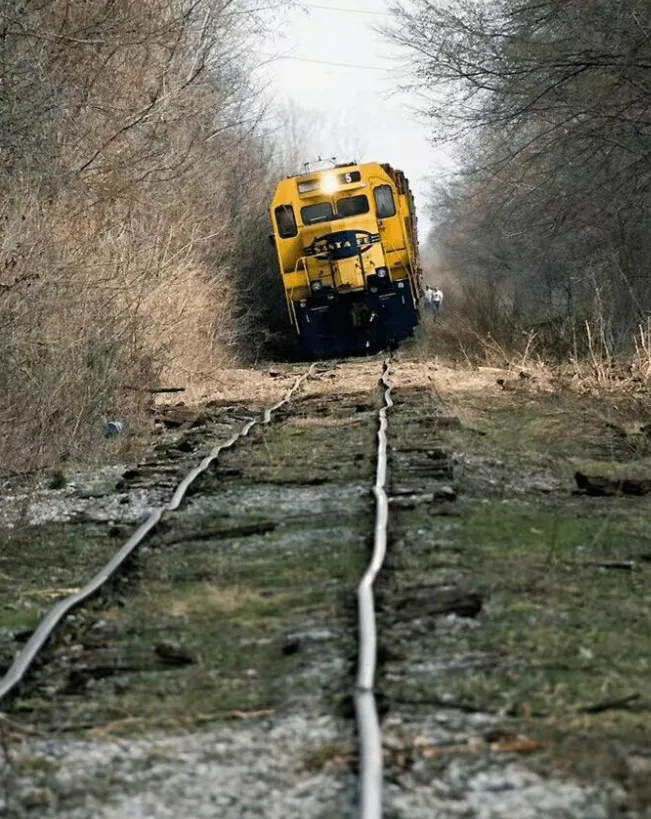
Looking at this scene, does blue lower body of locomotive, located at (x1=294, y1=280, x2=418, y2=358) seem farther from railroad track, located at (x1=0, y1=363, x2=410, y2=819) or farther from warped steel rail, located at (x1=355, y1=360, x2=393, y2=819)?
warped steel rail, located at (x1=355, y1=360, x2=393, y2=819)

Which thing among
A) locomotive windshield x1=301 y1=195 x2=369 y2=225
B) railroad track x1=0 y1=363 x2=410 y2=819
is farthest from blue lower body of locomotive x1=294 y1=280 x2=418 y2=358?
railroad track x1=0 y1=363 x2=410 y2=819

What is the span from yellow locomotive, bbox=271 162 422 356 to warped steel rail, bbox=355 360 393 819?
18847mm

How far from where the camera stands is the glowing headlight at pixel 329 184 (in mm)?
26891

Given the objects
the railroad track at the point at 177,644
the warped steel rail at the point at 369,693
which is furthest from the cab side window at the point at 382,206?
the warped steel rail at the point at 369,693

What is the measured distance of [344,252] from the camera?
1043 inches

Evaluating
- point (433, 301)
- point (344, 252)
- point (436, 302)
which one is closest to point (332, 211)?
point (344, 252)

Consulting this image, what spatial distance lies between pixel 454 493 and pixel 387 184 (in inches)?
737

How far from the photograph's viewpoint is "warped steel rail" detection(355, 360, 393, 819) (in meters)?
3.52

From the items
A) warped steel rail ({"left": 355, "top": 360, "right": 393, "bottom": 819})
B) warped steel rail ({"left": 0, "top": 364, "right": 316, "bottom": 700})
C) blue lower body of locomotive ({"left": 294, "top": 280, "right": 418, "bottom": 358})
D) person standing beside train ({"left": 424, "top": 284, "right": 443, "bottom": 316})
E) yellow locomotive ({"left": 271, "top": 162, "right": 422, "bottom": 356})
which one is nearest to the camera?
warped steel rail ({"left": 355, "top": 360, "right": 393, "bottom": 819})

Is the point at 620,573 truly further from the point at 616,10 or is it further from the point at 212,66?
the point at 212,66

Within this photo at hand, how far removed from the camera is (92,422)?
1413cm

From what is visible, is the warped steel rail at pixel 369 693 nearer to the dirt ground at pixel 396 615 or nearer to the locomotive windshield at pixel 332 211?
the dirt ground at pixel 396 615

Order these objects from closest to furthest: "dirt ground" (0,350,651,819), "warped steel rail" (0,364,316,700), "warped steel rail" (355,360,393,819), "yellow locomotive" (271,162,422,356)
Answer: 1. "warped steel rail" (355,360,393,819)
2. "dirt ground" (0,350,651,819)
3. "warped steel rail" (0,364,316,700)
4. "yellow locomotive" (271,162,422,356)

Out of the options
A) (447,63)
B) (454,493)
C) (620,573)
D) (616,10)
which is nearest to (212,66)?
(447,63)
